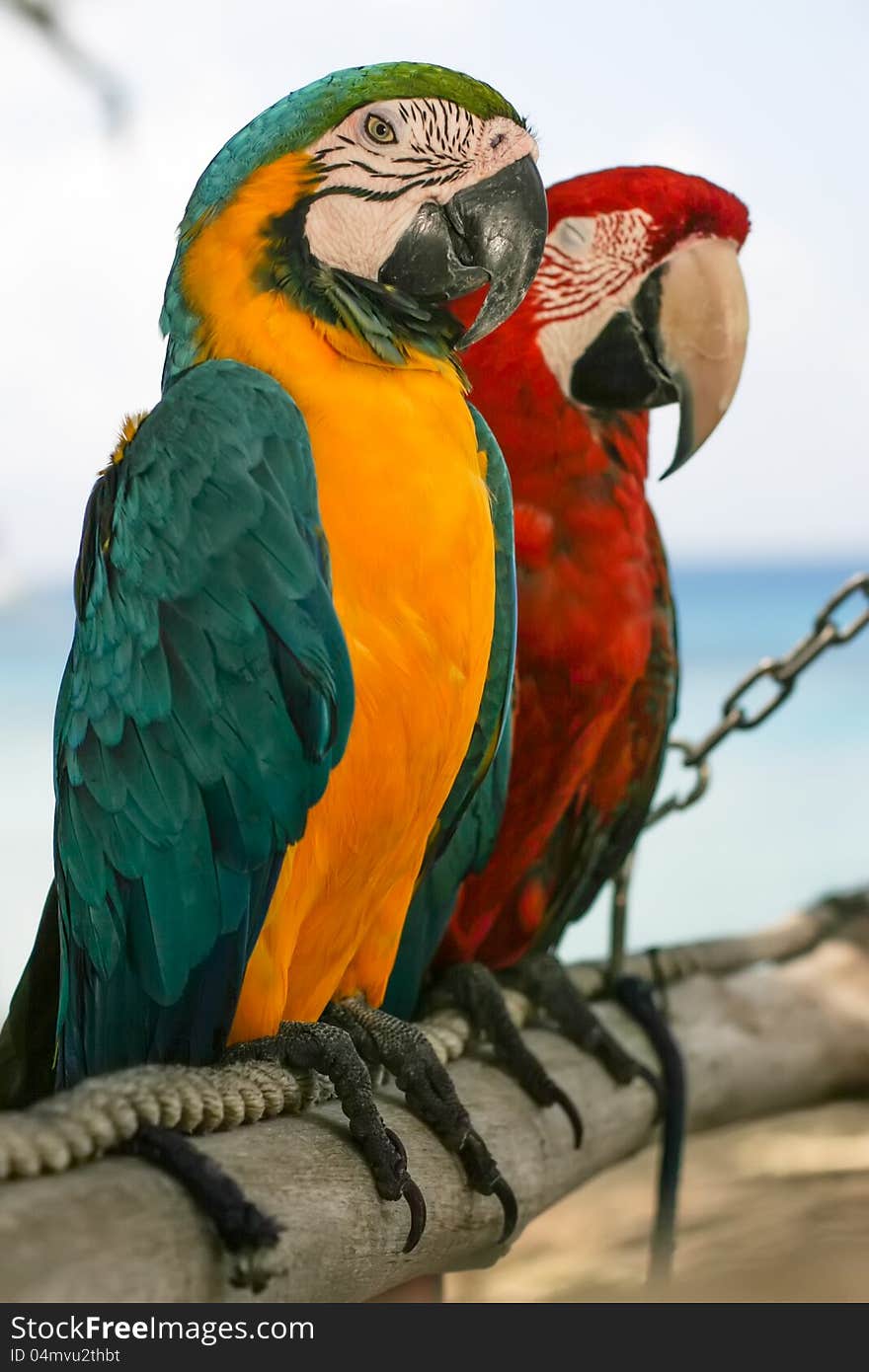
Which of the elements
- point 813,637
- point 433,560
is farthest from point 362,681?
point 813,637

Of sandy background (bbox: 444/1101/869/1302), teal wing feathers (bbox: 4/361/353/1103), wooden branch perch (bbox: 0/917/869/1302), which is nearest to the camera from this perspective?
wooden branch perch (bbox: 0/917/869/1302)

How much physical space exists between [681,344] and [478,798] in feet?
1.17

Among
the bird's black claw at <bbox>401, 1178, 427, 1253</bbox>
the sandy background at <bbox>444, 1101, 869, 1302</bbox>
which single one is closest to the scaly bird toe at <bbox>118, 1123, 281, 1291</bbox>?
the bird's black claw at <bbox>401, 1178, 427, 1253</bbox>

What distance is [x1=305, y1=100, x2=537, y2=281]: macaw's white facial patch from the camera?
0.67 metres

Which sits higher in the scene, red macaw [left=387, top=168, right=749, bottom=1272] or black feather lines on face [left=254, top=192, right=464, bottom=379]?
black feather lines on face [left=254, top=192, right=464, bottom=379]

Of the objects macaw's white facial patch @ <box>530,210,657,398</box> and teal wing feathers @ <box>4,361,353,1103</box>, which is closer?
teal wing feathers @ <box>4,361,353,1103</box>

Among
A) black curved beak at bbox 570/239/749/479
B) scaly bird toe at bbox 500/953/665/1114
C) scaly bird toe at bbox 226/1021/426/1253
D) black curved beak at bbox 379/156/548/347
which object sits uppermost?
black curved beak at bbox 379/156/548/347

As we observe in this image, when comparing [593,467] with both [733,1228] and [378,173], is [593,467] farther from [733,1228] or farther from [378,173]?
[733,1228]

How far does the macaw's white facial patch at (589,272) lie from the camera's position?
902mm

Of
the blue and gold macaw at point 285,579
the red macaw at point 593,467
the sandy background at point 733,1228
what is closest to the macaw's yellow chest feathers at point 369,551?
the blue and gold macaw at point 285,579

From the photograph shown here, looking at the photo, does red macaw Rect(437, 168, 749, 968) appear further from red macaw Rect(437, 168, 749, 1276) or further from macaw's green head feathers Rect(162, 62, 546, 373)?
macaw's green head feathers Rect(162, 62, 546, 373)

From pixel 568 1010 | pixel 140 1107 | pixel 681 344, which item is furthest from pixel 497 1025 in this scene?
pixel 681 344

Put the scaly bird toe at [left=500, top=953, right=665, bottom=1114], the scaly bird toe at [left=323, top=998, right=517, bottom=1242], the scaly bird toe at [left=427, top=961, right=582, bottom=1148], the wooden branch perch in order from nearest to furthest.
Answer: the wooden branch perch → the scaly bird toe at [left=323, top=998, right=517, bottom=1242] → the scaly bird toe at [left=427, top=961, right=582, bottom=1148] → the scaly bird toe at [left=500, top=953, right=665, bottom=1114]

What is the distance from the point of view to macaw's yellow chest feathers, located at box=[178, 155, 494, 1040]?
669 mm
